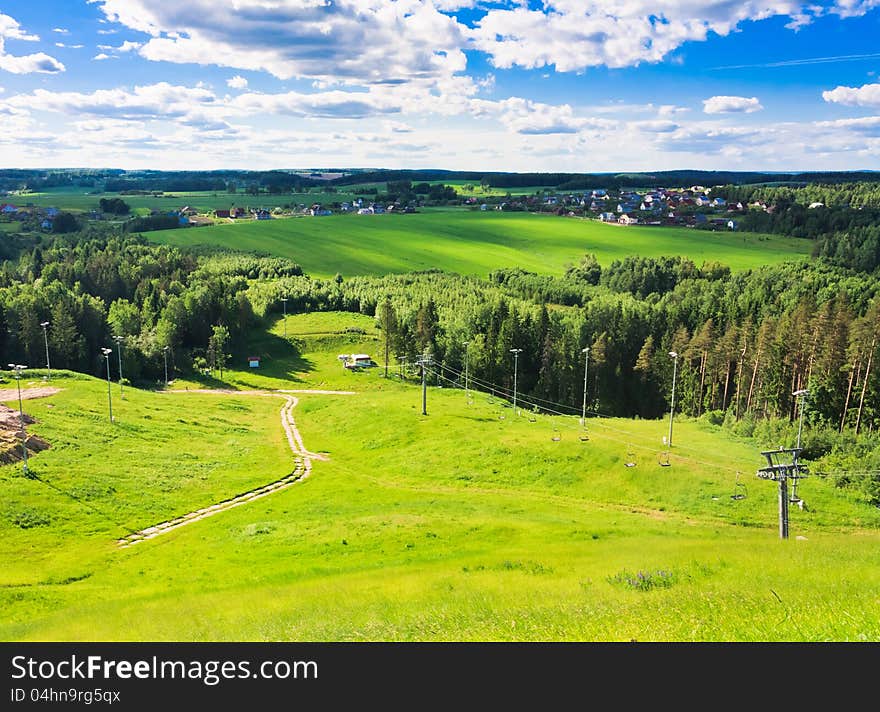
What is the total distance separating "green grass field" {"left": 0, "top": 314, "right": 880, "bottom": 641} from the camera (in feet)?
78.4

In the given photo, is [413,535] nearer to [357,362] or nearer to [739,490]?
[739,490]

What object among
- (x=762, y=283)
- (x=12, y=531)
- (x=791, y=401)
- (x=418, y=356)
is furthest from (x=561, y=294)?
(x=12, y=531)

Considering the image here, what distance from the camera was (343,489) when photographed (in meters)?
59.6

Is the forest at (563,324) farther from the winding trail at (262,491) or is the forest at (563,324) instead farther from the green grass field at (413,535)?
the winding trail at (262,491)

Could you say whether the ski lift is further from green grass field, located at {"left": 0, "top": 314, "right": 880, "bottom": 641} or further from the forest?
the forest

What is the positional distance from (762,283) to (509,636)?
15797 centimetres

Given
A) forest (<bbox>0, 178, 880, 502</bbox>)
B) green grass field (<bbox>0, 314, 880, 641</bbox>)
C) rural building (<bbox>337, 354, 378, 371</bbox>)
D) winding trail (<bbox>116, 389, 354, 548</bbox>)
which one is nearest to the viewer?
green grass field (<bbox>0, 314, 880, 641</bbox>)

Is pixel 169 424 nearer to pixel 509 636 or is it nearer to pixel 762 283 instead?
pixel 509 636

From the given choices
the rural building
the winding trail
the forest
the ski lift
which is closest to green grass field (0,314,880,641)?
the ski lift

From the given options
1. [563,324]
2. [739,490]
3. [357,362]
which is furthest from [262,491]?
[563,324]

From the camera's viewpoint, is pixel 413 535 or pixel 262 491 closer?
pixel 413 535

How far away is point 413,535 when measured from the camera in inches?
1746

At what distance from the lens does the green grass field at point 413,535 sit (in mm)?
23891

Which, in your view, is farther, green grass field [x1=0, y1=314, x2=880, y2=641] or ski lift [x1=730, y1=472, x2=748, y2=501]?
ski lift [x1=730, y1=472, x2=748, y2=501]
